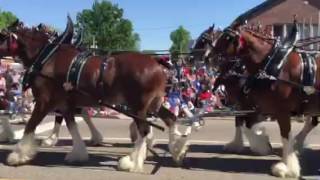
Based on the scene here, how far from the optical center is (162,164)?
9484mm

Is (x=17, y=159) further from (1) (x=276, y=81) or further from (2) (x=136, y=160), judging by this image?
(1) (x=276, y=81)

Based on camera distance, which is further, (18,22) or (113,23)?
(113,23)

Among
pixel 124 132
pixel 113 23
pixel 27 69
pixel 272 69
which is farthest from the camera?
pixel 113 23

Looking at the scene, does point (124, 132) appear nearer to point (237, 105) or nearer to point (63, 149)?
point (63, 149)


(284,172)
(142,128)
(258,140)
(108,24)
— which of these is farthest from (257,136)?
(108,24)

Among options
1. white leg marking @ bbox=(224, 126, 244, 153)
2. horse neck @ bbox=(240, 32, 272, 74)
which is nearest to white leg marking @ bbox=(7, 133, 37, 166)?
horse neck @ bbox=(240, 32, 272, 74)

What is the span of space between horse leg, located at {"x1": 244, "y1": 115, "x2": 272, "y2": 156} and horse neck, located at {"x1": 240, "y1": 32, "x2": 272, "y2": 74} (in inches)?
73.0

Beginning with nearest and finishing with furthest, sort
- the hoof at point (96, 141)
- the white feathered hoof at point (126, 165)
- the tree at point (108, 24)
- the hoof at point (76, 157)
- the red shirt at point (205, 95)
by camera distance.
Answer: the white feathered hoof at point (126, 165) < the hoof at point (76, 157) < the hoof at point (96, 141) < the red shirt at point (205, 95) < the tree at point (108, 24)

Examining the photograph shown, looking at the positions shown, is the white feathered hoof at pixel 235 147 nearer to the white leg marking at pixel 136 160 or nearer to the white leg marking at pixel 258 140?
the white leg marking at pixel 258 140

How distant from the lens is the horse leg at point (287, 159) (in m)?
8.34

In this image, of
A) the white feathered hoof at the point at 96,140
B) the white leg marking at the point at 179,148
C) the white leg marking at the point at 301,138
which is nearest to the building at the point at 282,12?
the white feathered hoof at the point at 96,140

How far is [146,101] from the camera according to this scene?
905 centimetres

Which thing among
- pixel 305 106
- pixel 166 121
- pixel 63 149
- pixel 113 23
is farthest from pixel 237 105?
pixel 113 23

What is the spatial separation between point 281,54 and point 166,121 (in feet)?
7.63
